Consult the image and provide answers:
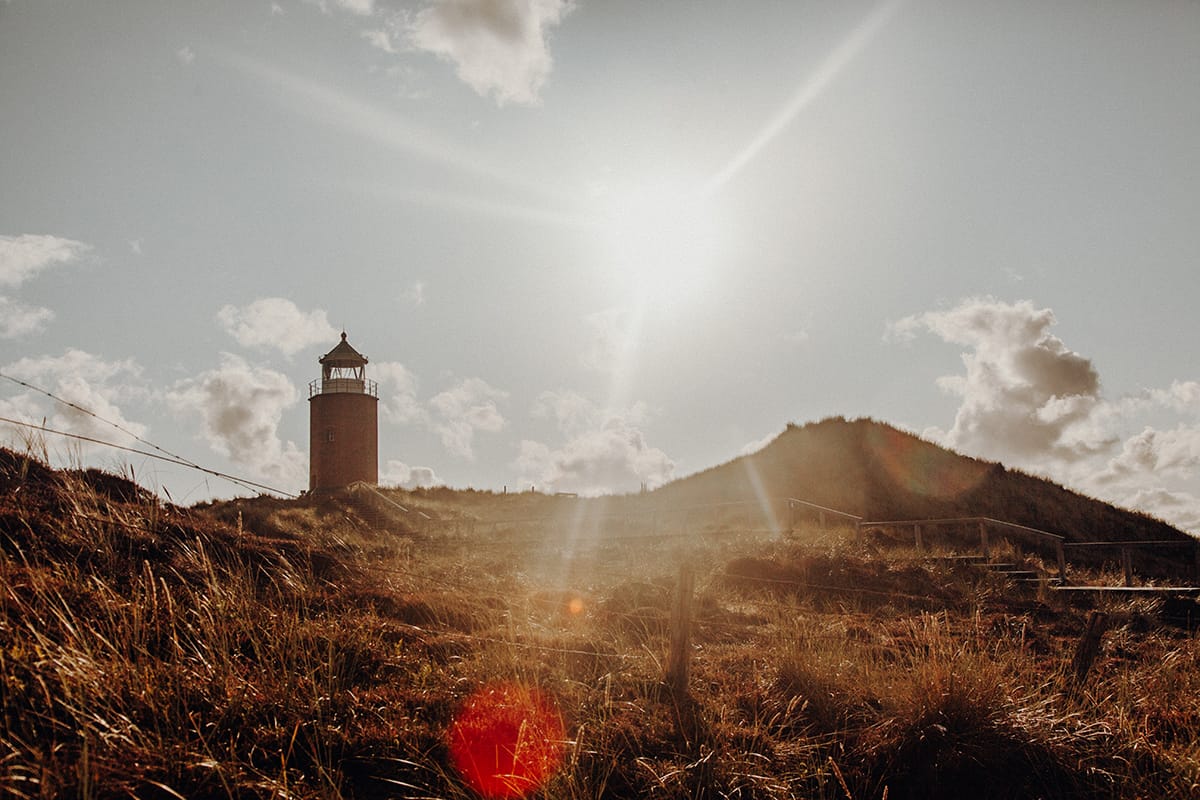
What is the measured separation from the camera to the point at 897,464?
31828 mm

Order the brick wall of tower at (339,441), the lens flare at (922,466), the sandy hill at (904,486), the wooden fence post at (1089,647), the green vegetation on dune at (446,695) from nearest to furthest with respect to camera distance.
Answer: the green vegetation on dune at (446,695) → the wooden fence post at (1089,647) → the sandy hill at (904,486) → the lens flare at (922,466) → the brick wall of tower at (339,441)

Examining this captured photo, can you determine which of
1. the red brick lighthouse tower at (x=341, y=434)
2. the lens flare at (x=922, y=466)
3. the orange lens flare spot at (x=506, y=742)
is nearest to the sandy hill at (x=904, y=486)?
the lens flare at (x=922, y=466)

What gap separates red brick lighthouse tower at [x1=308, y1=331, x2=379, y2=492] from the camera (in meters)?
36.5

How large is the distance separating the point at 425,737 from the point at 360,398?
34.0 metres

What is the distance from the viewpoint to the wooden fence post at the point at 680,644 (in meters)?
6.60

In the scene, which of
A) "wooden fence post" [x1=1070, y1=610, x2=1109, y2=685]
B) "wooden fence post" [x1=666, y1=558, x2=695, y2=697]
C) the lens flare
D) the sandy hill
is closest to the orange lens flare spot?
"wooden fence post" [x1=666, y1=558, x2=695, y2=697]

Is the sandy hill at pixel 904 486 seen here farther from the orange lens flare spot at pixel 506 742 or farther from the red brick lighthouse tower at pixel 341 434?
the orange lens flare spot at pixel 506 742

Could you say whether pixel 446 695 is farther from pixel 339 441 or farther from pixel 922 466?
pixel 339 441

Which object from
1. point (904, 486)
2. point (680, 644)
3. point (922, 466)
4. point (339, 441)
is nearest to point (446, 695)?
point (680, 644)

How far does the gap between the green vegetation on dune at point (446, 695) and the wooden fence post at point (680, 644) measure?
0.51 ft

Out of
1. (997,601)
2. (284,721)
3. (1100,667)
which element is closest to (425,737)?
(284,721)

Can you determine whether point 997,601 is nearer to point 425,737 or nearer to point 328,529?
point 425,737

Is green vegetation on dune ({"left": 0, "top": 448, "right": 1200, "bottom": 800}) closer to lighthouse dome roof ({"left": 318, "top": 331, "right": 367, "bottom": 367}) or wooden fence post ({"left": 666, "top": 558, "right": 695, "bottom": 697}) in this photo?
wooden fence post ({"left": 666, "top": 558, "right": 695, "bottom": 697})

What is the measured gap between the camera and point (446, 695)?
5.88 meters
